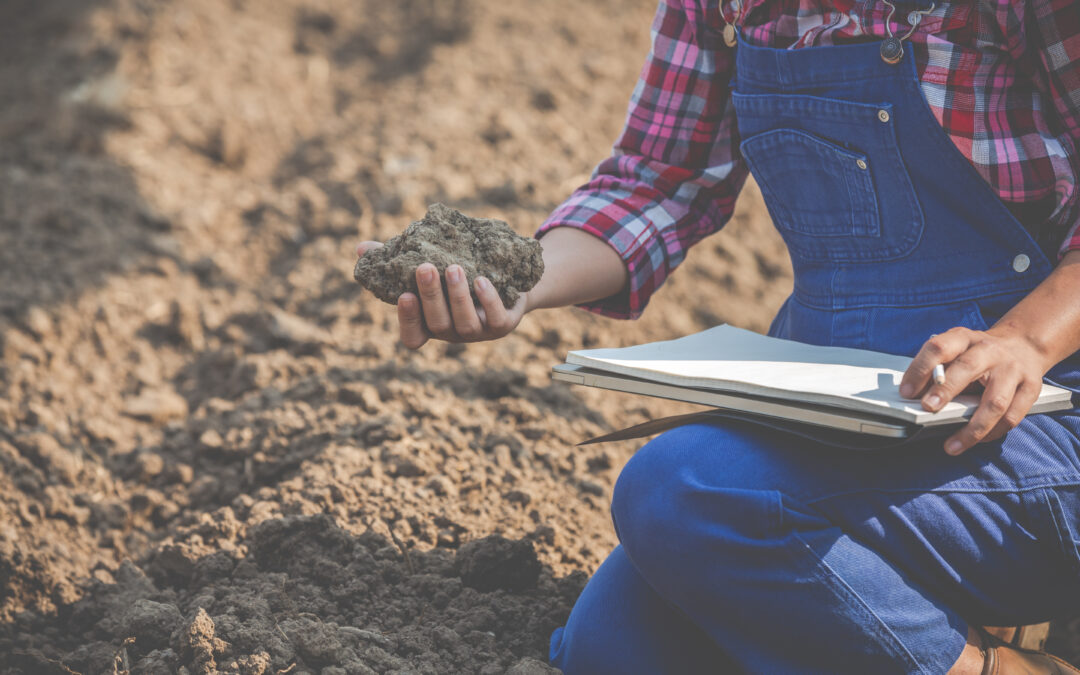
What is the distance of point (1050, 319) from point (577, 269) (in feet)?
2.40

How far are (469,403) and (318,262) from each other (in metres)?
1.10

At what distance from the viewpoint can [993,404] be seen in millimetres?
1145

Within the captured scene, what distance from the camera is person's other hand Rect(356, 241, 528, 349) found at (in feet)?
4.43

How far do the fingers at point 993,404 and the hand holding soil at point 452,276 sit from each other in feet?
2.18

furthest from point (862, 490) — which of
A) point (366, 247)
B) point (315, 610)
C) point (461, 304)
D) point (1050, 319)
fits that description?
point (315, 610)

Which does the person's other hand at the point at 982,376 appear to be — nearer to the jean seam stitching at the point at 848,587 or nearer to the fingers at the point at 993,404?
the fingers at the point at 993,404

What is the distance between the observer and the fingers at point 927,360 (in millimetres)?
1130

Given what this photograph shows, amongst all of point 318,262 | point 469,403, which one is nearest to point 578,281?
point 469,403

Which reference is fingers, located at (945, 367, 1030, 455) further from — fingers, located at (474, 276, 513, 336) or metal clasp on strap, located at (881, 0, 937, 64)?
fingers, located at (474, 276, 513, 336)

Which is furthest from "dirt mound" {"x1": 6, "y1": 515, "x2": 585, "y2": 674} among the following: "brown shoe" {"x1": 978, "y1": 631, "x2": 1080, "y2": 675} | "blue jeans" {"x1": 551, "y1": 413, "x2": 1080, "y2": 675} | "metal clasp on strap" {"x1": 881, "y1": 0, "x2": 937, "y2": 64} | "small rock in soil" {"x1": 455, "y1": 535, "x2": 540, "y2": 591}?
"metal clasp on strap" {"x1": 881, "y1": 0, "x2": 937, "y2": 64}

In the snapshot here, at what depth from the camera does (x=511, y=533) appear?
1.90 meters

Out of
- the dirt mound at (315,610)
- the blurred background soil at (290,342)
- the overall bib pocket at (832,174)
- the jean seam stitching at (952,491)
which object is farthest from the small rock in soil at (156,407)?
the jean seam stitching at (952,491)

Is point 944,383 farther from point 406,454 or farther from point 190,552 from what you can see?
point 190,552

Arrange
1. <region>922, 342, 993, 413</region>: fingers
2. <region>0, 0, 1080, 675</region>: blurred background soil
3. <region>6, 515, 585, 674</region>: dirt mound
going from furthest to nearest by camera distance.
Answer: <region>0, 0, 1080, 675</region>: blurred background soil, <region>6, 515, 585, 674</region>: dirt mound, <region>922, 342, 993, 413</region>: fingers
